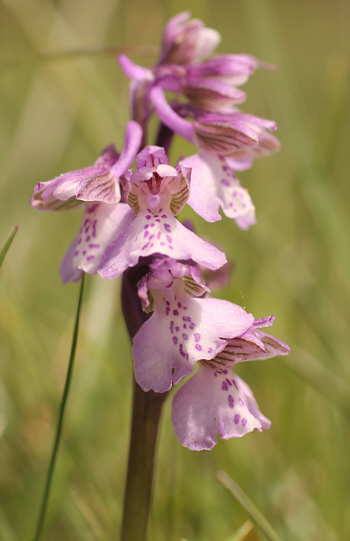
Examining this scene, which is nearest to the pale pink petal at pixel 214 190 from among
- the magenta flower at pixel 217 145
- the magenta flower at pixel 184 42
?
the magenta flower at pixel 217 145

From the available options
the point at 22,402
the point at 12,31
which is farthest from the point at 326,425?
the point at 12,31

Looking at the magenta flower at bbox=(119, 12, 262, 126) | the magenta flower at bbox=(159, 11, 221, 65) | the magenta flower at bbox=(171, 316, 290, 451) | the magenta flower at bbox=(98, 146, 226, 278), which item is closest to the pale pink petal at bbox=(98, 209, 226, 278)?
the magenta flower at bbox=(98, 146, 226, 278)

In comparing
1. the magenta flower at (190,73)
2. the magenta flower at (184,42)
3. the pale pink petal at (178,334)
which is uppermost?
the magenta flower at (184,42)

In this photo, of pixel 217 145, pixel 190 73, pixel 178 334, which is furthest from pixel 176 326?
pixel 190 73

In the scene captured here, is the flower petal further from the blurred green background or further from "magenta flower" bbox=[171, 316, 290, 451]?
the blurred green background

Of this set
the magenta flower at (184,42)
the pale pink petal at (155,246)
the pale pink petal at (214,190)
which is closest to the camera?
the pale pink petal at (155,246)

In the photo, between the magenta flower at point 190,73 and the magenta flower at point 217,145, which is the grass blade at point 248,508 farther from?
the magenta flower at point 190,73

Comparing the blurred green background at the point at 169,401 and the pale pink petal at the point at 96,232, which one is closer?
the pale pink petal at the point at 96,232
